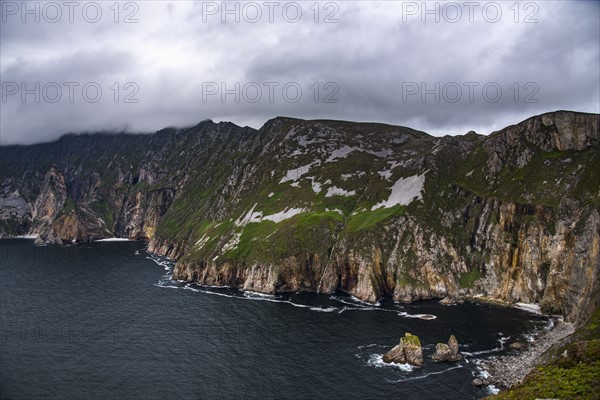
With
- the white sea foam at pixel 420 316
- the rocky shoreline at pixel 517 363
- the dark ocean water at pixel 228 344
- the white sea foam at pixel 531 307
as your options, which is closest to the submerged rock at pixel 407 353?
the dark ocean water at pixel 228 344

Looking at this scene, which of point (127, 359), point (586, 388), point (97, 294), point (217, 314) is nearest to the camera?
point (586, 388)

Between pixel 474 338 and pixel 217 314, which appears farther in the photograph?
pixel 217 314

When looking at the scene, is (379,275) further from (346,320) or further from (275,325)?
(275,325)

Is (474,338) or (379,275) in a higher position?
(379,275)

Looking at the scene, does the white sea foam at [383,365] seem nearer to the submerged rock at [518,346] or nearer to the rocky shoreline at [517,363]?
the rocky shoreline at [517,363]

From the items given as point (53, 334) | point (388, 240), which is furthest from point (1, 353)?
point (388, 240)

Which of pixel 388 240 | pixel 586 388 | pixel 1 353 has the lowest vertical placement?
pixel 1 353

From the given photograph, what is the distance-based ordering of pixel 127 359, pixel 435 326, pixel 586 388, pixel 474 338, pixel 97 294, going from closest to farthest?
1. pixel 586 388
2. pixel 127 359
3. pixel 474 338
4. pixel 435 326
5. pixel 97 294
